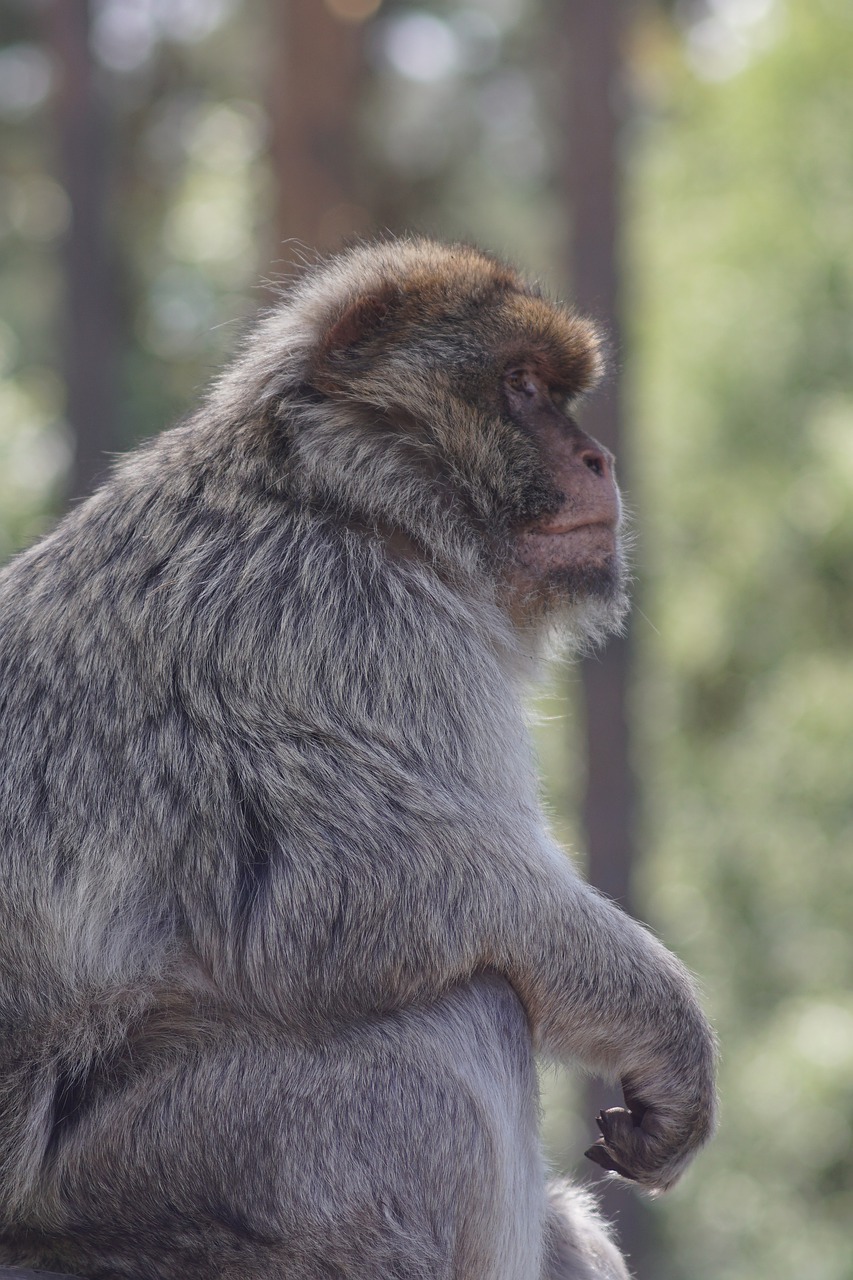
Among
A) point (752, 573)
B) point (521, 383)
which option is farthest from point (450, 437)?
point (752, 573)

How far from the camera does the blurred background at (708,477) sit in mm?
11812

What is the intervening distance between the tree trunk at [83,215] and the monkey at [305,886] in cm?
1069

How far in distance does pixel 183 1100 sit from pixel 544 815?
1.16 metres

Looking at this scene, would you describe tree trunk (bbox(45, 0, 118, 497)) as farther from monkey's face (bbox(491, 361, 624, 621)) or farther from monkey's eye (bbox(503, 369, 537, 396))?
monkey's face (bbox(491, 361, 624, 621))

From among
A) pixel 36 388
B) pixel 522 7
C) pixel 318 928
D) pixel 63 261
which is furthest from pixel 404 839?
pixel 522 7

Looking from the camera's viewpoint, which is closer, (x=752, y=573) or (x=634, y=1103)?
(x=634, y=1103)

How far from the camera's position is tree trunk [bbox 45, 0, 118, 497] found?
1452 cm

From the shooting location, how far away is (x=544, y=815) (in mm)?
3926

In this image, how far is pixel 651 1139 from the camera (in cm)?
384

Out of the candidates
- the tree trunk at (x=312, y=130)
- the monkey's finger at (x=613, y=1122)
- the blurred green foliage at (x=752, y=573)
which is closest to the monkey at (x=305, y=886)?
the monkey's finger at (x=613, y=1122)

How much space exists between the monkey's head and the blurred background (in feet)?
22.1

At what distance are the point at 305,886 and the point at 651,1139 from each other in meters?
1.19

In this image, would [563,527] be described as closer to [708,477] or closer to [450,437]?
[450,437]

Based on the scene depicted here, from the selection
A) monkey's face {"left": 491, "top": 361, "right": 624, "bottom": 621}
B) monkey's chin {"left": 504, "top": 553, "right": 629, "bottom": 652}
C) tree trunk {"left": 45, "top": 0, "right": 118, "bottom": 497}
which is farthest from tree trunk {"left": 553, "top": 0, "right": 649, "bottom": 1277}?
monkey's face {"left": 491, "top": 361, "right": 624, "bottom": 621}
